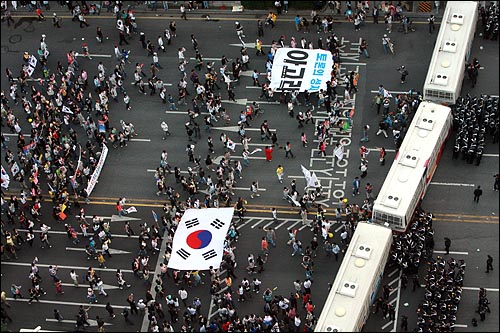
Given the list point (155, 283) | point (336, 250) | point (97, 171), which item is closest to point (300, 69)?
point (97, 171)

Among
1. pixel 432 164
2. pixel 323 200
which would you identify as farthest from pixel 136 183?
pixel 432 164

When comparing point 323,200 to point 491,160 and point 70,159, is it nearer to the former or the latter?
point 491,160

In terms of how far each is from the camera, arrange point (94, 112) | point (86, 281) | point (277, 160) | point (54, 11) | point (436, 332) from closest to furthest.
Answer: point (436, 332) → point (86, 281) → point (277, 160) → point (94, 112) → point (54, 11)

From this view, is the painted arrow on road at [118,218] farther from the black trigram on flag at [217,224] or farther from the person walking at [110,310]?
the person walking at [110,310]

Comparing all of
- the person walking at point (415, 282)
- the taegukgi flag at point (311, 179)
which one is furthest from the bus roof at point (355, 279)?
the taegukgi flag at point (311, 179)

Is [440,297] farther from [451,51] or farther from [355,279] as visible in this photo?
[451,51]

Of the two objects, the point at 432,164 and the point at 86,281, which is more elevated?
the point at 432,164

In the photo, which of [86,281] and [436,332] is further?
[86,281]

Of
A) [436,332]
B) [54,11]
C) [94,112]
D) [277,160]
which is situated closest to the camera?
[436,332]
